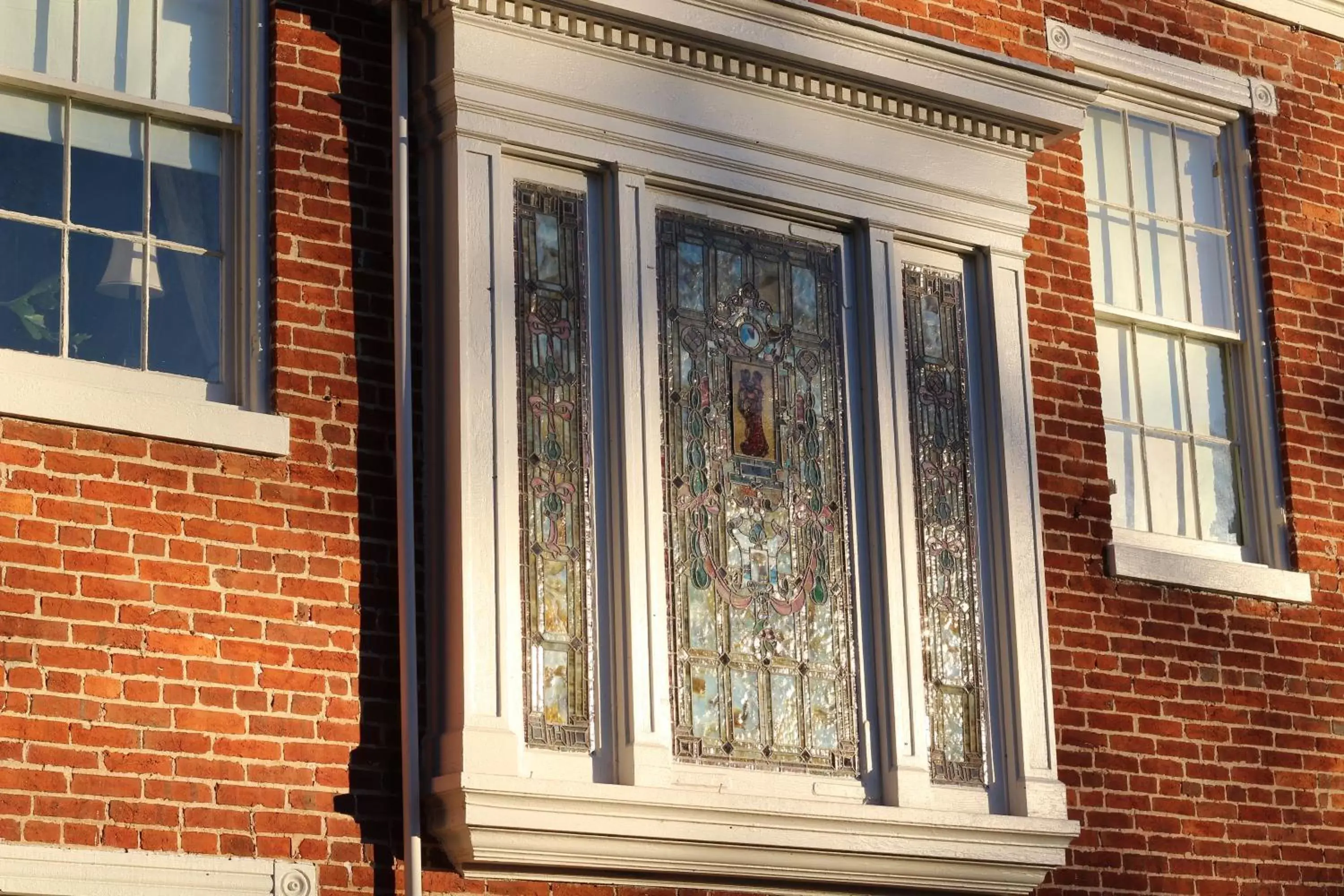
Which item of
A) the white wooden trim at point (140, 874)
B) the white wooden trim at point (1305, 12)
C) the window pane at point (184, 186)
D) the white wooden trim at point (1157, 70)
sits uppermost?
the white wooden trim at point (1305, 12)

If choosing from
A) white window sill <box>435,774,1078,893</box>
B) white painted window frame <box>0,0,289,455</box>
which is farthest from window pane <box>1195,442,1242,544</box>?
white painted window frame <box>0,0,289,455</box>

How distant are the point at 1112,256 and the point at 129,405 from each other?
15.9 ft

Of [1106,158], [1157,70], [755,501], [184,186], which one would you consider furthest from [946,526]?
[184,186]

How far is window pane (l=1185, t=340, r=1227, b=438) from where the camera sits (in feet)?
33.7

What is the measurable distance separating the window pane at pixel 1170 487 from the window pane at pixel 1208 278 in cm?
67

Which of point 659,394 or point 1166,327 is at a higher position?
point 1166,327

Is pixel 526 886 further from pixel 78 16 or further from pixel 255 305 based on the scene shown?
pixel 78 16

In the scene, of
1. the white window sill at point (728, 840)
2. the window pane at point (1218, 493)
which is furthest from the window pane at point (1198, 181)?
the white window sill at point (728, 840)

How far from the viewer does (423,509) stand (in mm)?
7820

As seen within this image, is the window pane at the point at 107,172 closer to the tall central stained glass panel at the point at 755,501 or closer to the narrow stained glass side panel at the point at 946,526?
the tall central stained glass panel at the point at 755,501

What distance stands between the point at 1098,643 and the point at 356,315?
349cm

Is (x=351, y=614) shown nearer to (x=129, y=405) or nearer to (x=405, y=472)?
(x=405, y=472)

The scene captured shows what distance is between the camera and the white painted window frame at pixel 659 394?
7695mm

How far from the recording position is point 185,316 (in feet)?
25.2
